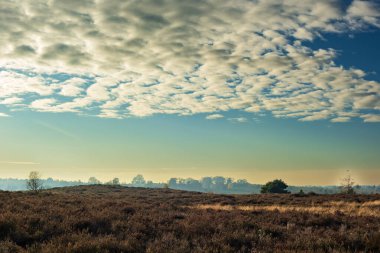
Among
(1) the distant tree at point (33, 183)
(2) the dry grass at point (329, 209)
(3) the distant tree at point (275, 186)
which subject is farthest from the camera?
(3) the distant tree at point (275, 186)

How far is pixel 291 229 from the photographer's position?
12312mm

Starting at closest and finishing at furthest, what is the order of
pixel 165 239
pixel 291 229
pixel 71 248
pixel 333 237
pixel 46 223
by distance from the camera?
pixel 71 248 → pixel 165 239 → pixel 333 237 → pixel 46 223 → pixel 291 229

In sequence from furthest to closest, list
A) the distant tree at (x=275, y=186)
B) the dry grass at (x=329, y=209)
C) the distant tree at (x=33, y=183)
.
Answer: the distant tree at (x=275, y=186) → the distant tree at (x=33, y=183) → the dry grass at (x=329, y=209)

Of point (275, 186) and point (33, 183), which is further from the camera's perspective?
point (275, 186)

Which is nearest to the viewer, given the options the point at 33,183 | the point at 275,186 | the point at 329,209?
the point at 329,209

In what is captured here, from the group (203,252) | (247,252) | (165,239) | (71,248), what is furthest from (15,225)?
(247,252)

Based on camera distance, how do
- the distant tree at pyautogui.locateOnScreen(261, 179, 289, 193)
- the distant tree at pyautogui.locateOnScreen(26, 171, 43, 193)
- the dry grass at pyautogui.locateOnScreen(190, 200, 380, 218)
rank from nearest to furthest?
1. the dry grass at pyautogui.locateOnScreen(190, 200, 380, 218)
2. the distant tree at pyautogui.locateOnScreen(26, 171, 43, 193)
3. the distant tree at pyautogui.locateOnScreen(261, 179, 289, 193)

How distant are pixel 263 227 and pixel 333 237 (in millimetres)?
2306

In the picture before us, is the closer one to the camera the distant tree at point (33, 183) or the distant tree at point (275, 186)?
the distant tree at point (33, 183)

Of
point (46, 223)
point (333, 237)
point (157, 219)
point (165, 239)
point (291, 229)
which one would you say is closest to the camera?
point (165, 239)

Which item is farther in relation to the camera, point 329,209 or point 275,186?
point 275,186

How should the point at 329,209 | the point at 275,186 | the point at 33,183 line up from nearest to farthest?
the point at 329,209 < the point at 33,183 < the point at 275,186

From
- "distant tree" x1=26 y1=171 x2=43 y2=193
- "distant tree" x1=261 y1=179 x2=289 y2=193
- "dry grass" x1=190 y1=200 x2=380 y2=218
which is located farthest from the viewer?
"distant tree" x1=261 y1=179 x2=289 y2=193

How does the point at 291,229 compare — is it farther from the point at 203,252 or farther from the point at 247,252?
the point at 203,252
